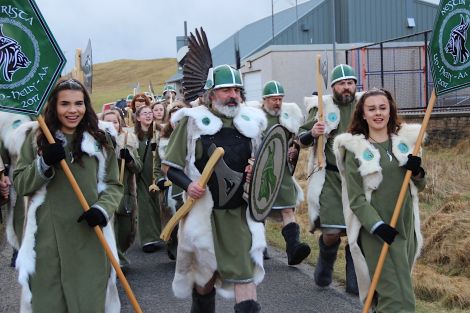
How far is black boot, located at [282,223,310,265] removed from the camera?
6.87 metres

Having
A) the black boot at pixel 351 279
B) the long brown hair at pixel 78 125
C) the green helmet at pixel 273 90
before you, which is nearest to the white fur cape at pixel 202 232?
the long brown hair at pixel 78 125

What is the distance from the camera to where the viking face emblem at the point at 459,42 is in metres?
4.66

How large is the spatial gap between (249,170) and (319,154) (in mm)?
2102

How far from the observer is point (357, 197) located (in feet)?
15.3

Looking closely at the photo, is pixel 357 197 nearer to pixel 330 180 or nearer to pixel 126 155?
pixel 330 180

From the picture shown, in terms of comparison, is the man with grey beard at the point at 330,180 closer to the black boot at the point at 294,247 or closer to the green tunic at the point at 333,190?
the green tunic at the point at 333,190

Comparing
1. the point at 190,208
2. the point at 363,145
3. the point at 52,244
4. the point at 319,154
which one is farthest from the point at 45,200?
the point at 319,154

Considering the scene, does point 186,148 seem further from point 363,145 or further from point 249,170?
point 363,145

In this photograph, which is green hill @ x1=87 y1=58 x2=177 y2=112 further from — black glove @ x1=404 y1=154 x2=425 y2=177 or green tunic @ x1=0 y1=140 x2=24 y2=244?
black glove @ x1=404 y1=154 x2=425 y2=177

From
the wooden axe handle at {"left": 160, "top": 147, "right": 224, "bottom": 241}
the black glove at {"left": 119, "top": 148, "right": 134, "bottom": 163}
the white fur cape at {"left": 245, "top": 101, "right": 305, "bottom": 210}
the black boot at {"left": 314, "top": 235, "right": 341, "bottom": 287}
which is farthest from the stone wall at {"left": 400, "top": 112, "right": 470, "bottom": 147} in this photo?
the wooden axe handle at {"left": 160, "top": 147, "right": 224, "bottom": 241}

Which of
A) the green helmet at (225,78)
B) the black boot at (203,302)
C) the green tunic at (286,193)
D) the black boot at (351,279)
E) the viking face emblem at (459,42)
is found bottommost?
the black boot at (351,279)

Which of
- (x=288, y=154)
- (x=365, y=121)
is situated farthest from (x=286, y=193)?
(x=365, y=121)

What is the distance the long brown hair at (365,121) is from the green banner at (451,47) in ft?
1.06

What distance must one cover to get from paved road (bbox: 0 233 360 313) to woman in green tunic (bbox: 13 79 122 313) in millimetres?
2152
